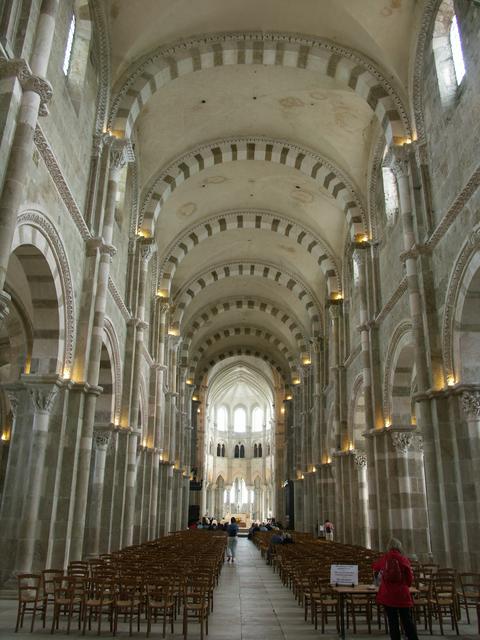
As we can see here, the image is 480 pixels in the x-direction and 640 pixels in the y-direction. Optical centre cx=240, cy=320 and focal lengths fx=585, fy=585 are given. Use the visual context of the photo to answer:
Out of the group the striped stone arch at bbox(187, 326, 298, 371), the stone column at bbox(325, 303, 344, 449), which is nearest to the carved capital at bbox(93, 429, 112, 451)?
the stone column at bbox(325, 303, 344, 449)

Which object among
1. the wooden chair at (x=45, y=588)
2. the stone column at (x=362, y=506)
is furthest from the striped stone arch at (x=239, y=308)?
the wooden chair at (x=45, y=588)

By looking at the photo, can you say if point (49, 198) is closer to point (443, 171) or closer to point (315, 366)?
point (443, 171)

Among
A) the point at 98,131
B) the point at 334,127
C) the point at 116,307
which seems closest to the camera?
the point at 98,131

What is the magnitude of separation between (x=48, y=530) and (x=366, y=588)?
21.3ft

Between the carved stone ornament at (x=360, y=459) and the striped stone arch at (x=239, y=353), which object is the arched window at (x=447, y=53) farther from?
the striped stone arch at (x=239, y=353)

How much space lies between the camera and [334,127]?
20531 millimetres

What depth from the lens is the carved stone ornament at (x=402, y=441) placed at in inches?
680

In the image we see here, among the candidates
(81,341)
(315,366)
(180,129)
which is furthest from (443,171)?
(315,366)

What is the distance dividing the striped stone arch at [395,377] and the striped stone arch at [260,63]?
5790 millimetres

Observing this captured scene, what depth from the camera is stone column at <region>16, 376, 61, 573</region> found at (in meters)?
10.9

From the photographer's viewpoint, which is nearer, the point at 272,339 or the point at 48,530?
the point at 48,530

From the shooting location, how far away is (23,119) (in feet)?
28.9

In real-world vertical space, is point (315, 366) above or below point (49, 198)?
above

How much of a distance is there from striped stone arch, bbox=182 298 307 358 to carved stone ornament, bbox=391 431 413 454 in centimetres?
1841
